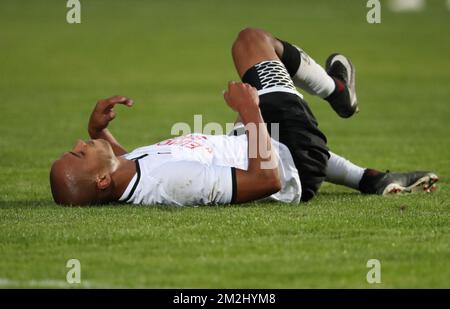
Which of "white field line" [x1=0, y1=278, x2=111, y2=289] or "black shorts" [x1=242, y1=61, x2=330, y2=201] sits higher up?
"black shorts" [x1=242, y1=61, x2=330, y2=201]

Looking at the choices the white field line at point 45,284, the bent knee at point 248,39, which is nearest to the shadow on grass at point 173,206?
the bent knee at point 248,39


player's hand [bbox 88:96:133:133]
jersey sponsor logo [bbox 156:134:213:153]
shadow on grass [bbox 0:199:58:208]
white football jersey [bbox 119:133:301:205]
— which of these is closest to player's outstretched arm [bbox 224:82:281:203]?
white football jersey [bbox 119:133:301:205]

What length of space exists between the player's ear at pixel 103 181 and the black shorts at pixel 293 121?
1468 mm

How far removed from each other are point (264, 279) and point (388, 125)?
10819mm

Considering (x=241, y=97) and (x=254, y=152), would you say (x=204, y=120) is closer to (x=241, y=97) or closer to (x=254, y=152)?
(x=241, y=97)

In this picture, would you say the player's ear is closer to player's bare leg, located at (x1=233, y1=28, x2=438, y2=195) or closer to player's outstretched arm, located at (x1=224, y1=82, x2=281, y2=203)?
player's outstretched arm, located at (x1=224, y1=82, x2=281, y2=203)

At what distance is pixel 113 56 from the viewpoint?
3064 cm

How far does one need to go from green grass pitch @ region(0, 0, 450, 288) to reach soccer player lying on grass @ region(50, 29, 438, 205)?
16 cm

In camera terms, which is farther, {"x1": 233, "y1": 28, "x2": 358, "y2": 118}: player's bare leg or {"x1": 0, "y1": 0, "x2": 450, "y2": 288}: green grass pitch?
{"x1": 233, "y1": 28, "x2": 358, "y2": 118}: player's bare leg

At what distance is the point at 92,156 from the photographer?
28.5 ft

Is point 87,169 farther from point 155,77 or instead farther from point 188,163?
point 155,77

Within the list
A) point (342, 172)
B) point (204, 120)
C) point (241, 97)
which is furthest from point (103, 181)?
point (204, 120)

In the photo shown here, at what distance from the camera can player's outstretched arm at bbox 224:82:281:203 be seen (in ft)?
28.0
